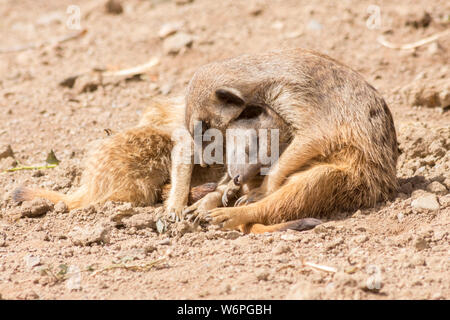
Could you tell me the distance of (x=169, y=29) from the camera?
24.2ft

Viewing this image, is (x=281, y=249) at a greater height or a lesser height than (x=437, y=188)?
lesser

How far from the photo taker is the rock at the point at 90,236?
358cm

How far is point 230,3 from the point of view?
26.3 feet

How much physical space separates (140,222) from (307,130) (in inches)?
44.6

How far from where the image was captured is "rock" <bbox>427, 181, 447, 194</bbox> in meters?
3.96

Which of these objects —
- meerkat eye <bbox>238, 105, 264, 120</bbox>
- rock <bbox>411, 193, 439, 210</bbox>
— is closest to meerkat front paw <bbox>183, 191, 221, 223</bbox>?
meerkat eye <bbox>238, 105, 264, 120</bbox>

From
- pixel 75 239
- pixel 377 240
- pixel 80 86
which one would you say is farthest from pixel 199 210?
pixel 80 86

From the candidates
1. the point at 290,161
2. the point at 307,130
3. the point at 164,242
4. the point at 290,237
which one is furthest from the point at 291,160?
the point at 164,242

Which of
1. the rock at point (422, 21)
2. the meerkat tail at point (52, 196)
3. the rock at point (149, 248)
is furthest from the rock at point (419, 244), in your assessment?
the rock at point (422, 21)

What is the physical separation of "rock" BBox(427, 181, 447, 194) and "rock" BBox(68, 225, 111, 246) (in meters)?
1.98

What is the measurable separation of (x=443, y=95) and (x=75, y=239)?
3161 millimetres

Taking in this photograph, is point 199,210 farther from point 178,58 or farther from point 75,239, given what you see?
point 178,58

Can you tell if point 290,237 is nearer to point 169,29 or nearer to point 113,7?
point 169,29

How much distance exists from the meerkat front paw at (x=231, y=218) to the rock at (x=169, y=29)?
3.91 meters
